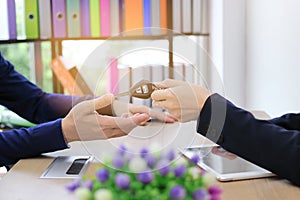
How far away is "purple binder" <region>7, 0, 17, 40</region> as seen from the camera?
2.56 m

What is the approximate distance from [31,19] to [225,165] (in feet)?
6.25

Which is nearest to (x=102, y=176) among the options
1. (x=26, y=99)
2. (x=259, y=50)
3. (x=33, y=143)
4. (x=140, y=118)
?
(x=140, y=118)

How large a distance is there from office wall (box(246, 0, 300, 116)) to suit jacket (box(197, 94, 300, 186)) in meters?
1.22

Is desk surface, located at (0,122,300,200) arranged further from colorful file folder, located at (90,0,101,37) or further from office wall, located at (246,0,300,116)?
colorful file folder, located at (90,0,101,37)

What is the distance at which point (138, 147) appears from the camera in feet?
2.68

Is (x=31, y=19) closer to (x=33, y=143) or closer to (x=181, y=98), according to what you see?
(x=33, y=143)

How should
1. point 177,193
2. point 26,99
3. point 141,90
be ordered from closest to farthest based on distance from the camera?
1. point 177,193
2. point 141,90
3. point 26,99

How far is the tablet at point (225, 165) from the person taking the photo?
0.96 meters

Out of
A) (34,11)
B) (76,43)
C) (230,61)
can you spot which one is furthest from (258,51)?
(34,11)

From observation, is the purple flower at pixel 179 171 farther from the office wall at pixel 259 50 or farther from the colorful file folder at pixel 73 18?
the colorful file folder at pixel 73 18

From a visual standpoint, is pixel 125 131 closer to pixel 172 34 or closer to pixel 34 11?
pixel 172 34

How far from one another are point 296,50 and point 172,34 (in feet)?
4.79

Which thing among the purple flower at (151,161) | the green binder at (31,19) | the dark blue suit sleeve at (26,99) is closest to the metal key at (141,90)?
the purple flower at (151,161)

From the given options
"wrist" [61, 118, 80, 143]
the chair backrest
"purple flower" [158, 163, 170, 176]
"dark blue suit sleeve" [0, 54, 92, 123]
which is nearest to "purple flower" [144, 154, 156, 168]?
"purple flower" [158, 163, 170, 176]
